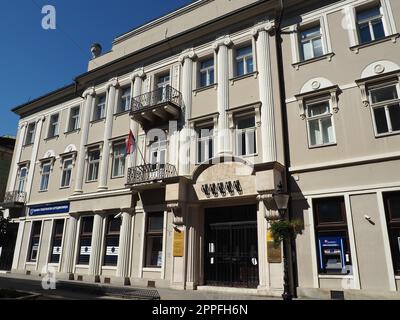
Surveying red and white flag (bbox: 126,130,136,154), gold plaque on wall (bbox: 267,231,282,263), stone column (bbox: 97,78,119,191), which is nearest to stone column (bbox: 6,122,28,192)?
stone column (bbox: 97,78,119,191)

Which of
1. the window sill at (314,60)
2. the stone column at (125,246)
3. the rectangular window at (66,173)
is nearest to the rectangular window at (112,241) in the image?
the stone column at (125,246)

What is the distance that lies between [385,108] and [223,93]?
21.6 feet

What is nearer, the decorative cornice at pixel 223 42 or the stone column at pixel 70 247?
the decorative cornice at pixel 223 42

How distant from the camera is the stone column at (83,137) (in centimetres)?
1922

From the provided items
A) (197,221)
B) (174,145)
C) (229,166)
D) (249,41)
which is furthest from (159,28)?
(197,221)

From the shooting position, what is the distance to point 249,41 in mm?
15562

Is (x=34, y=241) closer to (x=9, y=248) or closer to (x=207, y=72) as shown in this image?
(x=9, y=248)

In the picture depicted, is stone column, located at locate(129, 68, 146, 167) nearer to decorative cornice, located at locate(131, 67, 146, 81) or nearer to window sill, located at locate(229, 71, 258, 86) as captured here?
decorative cornice, located at locate(131, 67, 146, 81)

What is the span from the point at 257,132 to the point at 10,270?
18072mm

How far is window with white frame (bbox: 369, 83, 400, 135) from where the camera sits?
1149 centimetres

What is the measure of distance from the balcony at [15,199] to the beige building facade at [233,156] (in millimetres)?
1571

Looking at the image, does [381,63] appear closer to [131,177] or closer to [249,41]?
[249,41]

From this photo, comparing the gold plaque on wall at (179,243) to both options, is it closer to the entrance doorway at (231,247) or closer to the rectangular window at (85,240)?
the entrance doorway at (231,247)

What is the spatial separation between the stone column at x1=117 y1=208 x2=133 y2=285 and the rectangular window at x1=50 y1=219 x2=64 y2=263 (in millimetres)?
5098
